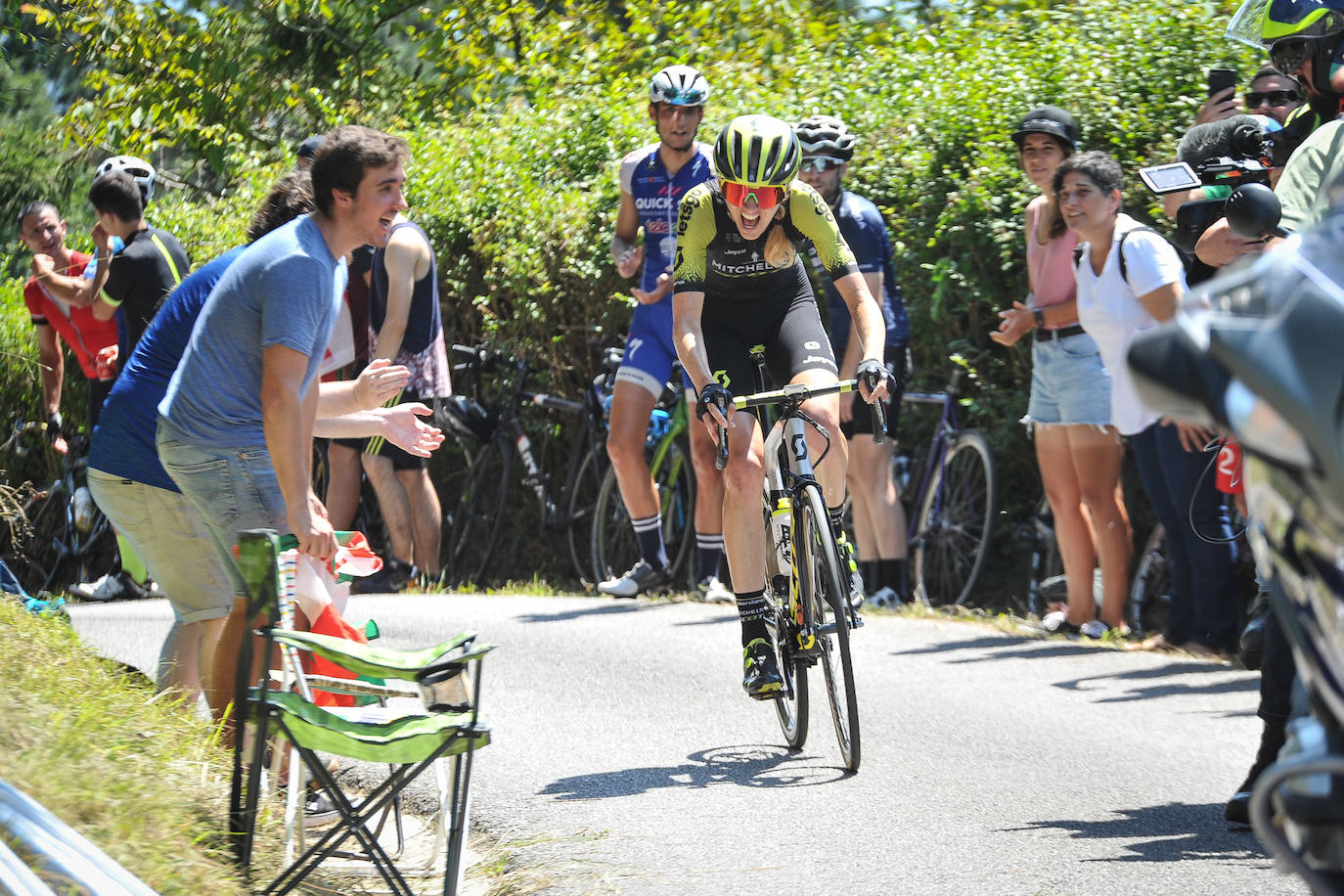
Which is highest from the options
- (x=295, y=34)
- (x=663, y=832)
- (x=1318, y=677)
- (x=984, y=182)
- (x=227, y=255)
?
(x=295, y=34)

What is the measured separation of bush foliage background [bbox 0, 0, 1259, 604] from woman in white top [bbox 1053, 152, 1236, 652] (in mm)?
927

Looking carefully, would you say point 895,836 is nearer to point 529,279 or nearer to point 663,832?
point 663,832

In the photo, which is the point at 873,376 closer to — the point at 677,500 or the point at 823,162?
the point at 823,162

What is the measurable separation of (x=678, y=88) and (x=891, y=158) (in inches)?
65.1

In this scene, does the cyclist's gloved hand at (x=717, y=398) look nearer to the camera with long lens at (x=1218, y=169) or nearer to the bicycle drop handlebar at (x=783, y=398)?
the bicycle drop handlebar at (x=783, y=398)

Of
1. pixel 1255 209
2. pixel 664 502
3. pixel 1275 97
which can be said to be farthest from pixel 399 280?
pixel 1255 209

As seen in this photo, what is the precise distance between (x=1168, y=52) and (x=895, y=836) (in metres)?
5.81

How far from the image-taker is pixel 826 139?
9.13m

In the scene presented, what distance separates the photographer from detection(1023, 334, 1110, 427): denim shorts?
8438mm

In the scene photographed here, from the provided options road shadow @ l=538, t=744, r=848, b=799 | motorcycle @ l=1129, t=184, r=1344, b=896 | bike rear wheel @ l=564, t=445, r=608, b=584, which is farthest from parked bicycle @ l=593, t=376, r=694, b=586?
motorcycle @ l=1129, t=184, r=1344, b=896

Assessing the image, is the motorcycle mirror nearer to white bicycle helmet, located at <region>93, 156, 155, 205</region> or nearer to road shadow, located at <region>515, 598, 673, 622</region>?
road shadow, located at <region>515, 598, 673, 622</region>

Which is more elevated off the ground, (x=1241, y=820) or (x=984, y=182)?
(x=984, y=182)

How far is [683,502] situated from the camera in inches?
429

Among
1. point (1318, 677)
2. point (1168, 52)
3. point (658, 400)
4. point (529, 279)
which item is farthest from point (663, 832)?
point (529, 279)
